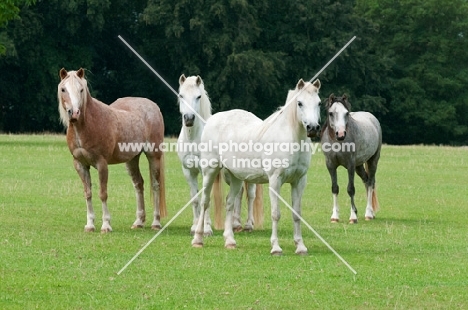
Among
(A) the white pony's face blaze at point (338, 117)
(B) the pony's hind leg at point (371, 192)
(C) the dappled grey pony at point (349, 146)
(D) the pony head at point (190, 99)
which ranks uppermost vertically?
(D) the pony head at point (190, 99)

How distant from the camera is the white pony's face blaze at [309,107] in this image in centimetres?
1102

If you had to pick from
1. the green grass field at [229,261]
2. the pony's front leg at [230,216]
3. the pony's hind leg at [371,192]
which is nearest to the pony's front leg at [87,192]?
the green grass field at [229,261]

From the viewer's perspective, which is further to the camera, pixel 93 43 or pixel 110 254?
pixel 93 43

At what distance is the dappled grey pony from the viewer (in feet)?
51.2

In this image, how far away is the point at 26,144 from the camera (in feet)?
122

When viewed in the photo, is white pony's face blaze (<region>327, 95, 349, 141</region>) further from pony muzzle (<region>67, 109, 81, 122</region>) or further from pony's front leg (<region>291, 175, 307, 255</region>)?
pony muzzle (<region>67, 109, 81, 122</region>)

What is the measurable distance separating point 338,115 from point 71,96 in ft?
14.9

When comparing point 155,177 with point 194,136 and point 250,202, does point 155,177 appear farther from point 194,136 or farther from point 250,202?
point 250,202

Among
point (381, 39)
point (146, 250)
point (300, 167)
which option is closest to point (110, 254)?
point (146, 250)

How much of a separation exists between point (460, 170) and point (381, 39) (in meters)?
35.7

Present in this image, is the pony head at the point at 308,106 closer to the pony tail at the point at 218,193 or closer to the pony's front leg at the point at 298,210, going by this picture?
the pony's front leg at the point at 298,210

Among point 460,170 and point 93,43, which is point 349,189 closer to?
point 460,170

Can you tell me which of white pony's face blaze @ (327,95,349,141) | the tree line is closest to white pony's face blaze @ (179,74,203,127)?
white pony's face blaze @ (327,95,349,141)

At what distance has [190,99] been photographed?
13.3 meters
